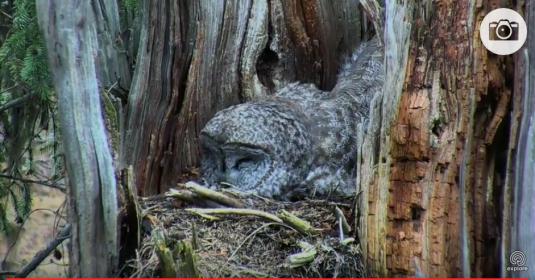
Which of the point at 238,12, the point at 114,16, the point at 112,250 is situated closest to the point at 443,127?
the point at 112,250

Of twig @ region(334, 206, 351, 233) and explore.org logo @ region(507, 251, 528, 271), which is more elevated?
twig @ region(334, 206, 351, 233)

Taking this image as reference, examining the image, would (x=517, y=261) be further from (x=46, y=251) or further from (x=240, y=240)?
(x=46, y=251)

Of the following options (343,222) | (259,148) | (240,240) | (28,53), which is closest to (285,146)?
(259,148)

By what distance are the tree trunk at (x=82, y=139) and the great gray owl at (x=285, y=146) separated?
46.8 inches

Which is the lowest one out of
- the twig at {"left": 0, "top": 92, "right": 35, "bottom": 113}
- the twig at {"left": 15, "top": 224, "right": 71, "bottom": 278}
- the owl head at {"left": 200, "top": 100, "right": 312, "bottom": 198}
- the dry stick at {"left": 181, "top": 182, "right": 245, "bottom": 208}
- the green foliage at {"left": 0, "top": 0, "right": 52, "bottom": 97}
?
the twig at {"left": 15, "top": 224, "right": 71, "bottom": 278}

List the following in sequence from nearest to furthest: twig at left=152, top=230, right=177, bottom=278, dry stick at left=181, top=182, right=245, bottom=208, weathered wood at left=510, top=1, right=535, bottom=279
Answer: twig at left=152, top=230, right=177, bottom=278, weathered wood at left=510, top=1, right=535, bottom=279, dry stick at left=181, top=182, right=245, bottom=208

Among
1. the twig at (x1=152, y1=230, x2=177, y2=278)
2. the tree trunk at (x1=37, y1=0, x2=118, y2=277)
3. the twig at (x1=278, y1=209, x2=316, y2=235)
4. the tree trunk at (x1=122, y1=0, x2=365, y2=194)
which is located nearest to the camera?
the tree trunk at (x1=37, y1=0, x2=118, y2=277)

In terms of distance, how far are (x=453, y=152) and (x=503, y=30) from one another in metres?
0.51

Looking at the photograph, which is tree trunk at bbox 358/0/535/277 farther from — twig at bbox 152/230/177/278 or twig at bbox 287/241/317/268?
twig at bbox 152/230/177/278

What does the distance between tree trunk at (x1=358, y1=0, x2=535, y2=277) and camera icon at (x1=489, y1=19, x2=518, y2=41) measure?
0.06 metres

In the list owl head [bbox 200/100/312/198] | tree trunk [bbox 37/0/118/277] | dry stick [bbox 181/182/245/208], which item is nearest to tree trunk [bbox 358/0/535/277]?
dry stick [bbox 181/182/245/208]

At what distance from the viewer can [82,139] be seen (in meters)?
2.98

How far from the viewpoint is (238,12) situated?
4.87 metres

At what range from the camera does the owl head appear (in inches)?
167
